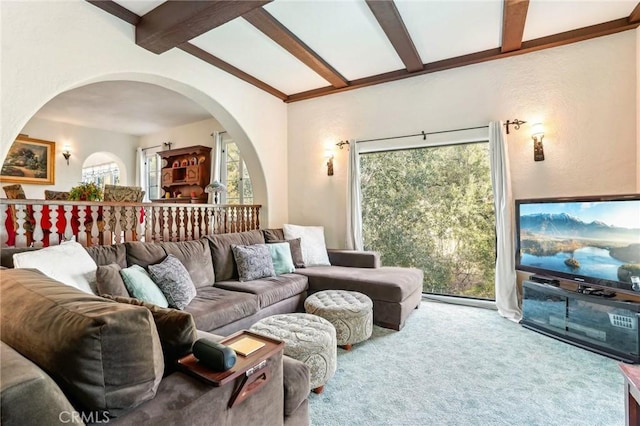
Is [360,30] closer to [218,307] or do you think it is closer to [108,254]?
[218,307]

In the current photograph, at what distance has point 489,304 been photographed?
3.61 meters

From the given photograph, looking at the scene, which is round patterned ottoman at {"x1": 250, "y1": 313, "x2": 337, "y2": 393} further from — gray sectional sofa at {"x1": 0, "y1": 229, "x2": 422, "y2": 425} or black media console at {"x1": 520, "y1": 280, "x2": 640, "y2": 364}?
black media console at {"x1": 520, "y1": 280, "x2": 640, "y2": 364}

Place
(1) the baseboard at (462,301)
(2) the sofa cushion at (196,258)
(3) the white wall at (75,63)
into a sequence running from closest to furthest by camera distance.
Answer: (3) the white wall at (75,63) → (2) the sofa cushion at (196,258) → (1) the baseboard at (462,301)

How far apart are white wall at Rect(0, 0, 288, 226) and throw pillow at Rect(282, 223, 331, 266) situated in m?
1.57

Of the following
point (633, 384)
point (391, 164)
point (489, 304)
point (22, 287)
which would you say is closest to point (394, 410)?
point (633, 384)

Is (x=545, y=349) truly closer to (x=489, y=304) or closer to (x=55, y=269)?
(x=489, y=304)

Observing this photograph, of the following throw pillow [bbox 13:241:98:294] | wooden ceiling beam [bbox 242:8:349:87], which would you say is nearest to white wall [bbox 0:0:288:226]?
throw pillow [bbox 13:241:98:294]

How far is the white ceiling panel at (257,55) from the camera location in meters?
3.08

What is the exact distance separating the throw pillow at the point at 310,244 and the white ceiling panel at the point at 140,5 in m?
2.63

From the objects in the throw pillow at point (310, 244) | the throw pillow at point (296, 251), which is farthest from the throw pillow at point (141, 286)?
the throw pillow at point (310, 244)

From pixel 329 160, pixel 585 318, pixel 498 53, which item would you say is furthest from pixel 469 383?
pixel 498 53

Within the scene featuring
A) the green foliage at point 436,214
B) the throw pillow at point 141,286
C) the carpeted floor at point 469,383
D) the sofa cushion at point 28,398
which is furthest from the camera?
the green foliage at point 436,214

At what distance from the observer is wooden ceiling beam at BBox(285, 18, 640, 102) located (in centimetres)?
298

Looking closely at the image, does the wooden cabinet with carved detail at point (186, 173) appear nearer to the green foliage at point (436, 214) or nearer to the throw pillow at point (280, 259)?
the throw pillow at point (280, 259)
